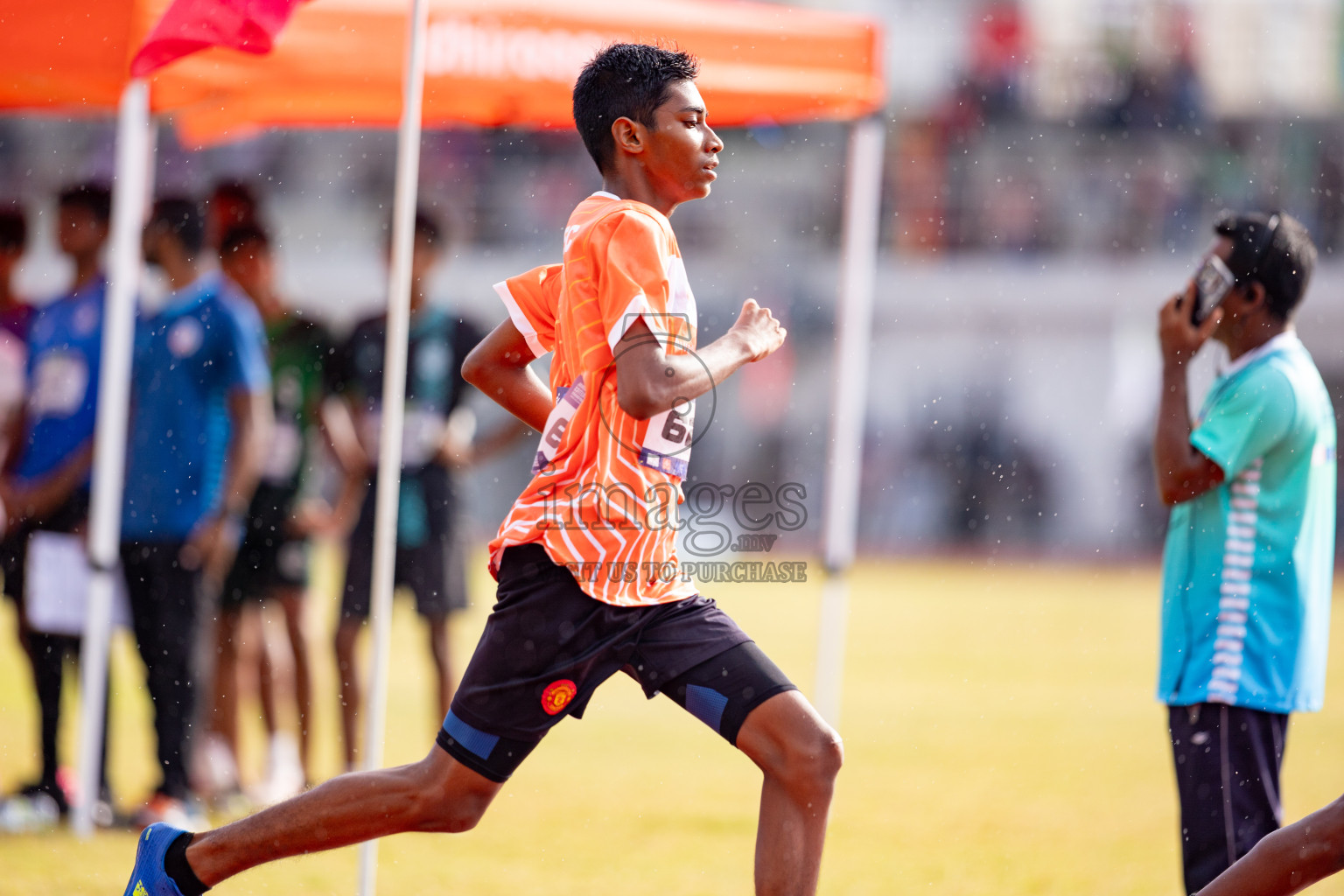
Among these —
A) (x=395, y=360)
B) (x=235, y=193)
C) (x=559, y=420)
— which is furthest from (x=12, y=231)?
(x=559, y=420)

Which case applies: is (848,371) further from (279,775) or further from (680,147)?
(279,775)

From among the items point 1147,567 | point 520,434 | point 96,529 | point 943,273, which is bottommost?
point 1147,567

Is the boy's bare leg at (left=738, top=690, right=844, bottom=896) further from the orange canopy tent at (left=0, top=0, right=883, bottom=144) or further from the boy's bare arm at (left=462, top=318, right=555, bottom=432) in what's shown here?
the orange canopy tent at (left=0, top=0, right=883, bottom=144)

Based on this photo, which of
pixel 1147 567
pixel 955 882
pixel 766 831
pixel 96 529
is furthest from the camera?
pixel 1147 567

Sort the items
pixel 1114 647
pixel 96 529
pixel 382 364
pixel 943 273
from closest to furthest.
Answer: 1. pixel 96 529
2. pixel 382 364
3. pixel 1114 647
4. pixel 943 273

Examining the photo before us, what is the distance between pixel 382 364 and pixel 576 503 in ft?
10.5

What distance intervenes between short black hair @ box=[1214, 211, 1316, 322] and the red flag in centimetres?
247

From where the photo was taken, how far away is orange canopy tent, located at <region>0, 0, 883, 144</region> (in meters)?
5.14

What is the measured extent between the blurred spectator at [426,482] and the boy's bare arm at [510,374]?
226 cm

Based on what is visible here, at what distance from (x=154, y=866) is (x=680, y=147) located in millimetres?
1863

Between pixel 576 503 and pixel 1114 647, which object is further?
pixel 1114 647

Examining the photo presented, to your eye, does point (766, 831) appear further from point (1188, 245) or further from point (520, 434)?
point (1188, 245)

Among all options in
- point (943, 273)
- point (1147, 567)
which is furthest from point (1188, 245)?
point (1147, 567)

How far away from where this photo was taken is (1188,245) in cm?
2344
